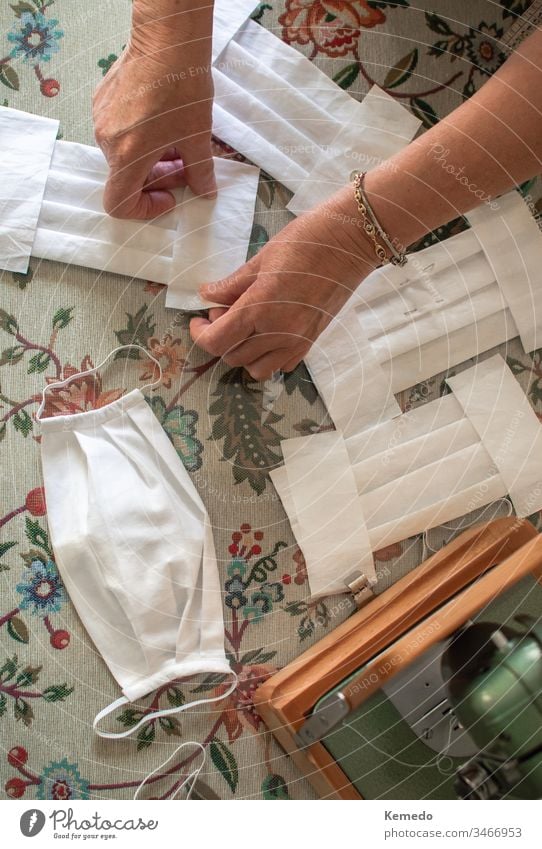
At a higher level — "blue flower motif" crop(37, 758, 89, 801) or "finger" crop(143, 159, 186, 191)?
"finger" crop(143, 159, 186, 191)

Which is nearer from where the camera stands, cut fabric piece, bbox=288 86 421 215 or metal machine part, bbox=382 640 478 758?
metal machine part, bbox=382 640 478 758

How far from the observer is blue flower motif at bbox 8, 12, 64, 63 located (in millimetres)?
757

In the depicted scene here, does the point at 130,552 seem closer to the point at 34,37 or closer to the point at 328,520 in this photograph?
the point at 328,520

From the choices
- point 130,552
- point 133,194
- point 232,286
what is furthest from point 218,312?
point 130,552

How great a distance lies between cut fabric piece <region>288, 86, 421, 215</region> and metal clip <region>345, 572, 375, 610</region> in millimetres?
376

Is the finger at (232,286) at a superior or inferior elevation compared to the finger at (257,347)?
superior

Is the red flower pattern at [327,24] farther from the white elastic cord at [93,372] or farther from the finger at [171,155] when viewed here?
the white elastic cord at [93,372]

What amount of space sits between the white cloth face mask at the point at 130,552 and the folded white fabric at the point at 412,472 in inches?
4.1

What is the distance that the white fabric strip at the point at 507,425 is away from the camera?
2.50 feet

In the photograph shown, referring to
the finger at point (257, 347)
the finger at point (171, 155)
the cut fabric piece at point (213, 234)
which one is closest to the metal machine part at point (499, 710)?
the finger at point (257, 347)

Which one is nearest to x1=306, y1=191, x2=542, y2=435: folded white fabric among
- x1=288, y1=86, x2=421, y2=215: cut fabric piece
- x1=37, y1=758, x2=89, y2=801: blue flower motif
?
x1=288, y1=86, x2=421, y2=215: cut fabric piece

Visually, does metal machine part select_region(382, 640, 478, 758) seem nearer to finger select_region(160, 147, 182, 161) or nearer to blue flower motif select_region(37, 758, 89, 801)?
blue flower motif select_region(37, 758, 89, 801)

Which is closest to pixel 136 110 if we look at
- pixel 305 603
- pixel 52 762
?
pixel 305 603

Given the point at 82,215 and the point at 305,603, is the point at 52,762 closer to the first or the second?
the point at 305,603
